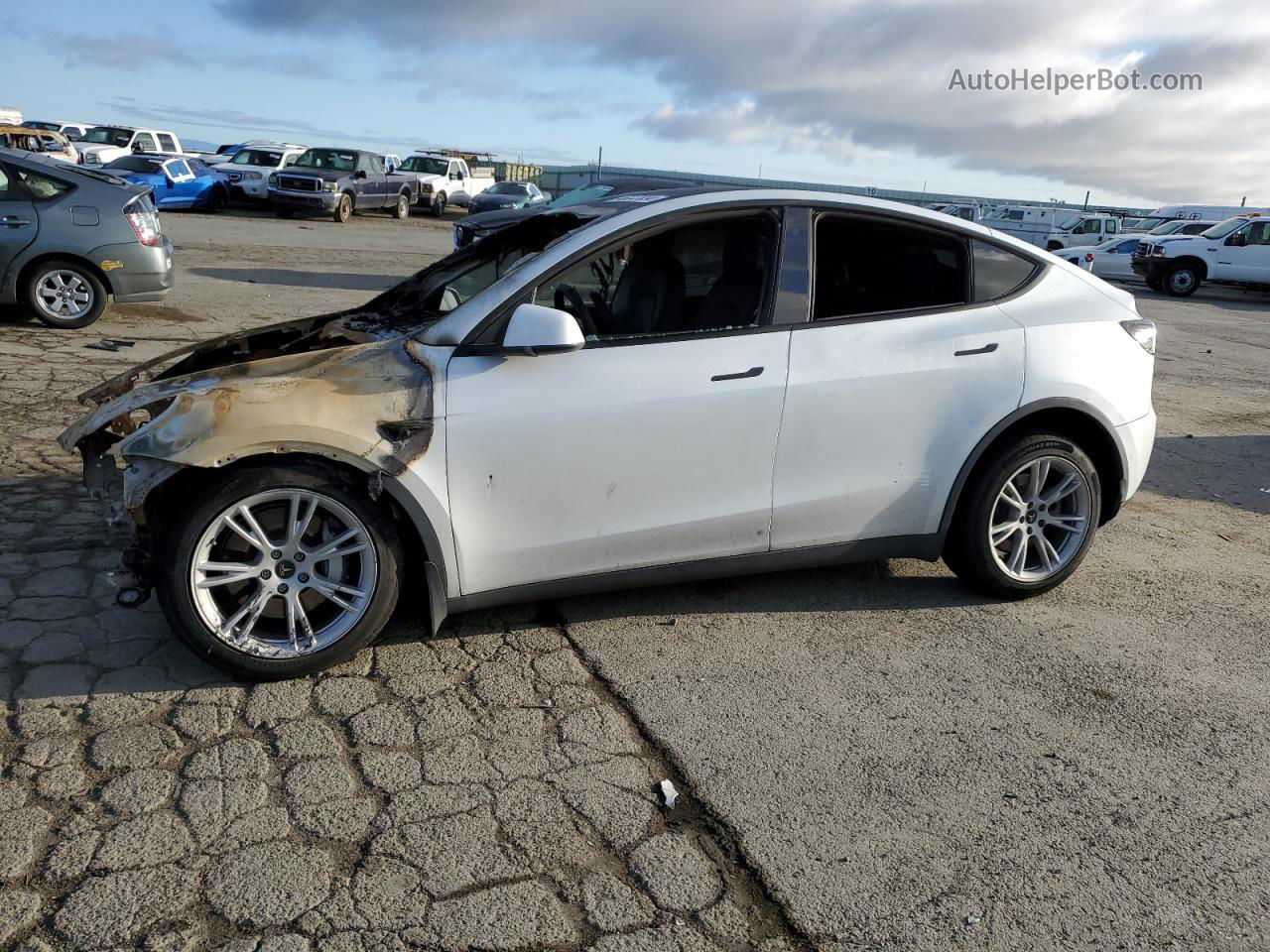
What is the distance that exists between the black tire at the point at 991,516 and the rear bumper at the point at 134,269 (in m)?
8.22

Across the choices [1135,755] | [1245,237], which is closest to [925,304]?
[1135,755]

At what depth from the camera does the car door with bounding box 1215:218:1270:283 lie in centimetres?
2428

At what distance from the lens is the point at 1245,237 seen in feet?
80.3

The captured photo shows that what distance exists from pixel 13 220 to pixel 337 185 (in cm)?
1900

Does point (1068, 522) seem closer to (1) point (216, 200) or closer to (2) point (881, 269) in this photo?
(2) point (881, 269)

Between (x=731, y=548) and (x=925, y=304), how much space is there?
4.40 ft

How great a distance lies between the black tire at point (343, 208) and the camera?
28047mm

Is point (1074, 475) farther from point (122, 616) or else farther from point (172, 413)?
point (122, 616)

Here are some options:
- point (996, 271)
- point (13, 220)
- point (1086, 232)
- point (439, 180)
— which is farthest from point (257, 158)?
point (996, 271)

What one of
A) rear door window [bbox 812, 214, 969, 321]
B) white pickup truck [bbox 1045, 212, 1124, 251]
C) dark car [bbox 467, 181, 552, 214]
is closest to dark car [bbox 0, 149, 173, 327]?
rear door window [bbox 812, 214, 969, 321]

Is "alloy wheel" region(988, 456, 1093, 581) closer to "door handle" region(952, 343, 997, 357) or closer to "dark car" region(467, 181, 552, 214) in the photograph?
"door handle" region(952, 343, 997, 357)

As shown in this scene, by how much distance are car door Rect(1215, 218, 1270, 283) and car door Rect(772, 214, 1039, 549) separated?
23.3 m

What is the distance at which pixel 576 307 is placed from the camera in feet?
13.9

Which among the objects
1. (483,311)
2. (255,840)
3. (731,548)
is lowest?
(255,840)
